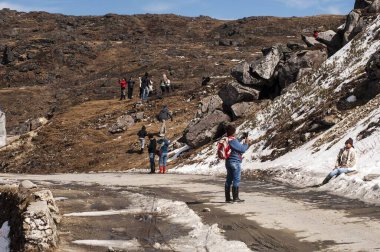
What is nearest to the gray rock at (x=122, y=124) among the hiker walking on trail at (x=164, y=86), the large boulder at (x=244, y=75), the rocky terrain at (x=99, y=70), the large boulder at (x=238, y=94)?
the rocky terrain at (x=99, y=70)

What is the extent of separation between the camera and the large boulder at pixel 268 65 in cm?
3131

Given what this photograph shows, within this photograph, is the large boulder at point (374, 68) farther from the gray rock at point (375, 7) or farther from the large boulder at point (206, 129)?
the gray rock at point (375, 7)

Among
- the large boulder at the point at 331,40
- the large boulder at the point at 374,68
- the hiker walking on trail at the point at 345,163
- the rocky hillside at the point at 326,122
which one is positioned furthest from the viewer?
the large boulder at the point at 331,40

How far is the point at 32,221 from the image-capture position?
895 centimetres

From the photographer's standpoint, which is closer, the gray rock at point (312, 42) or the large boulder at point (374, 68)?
the large boulder at point (374, 68)

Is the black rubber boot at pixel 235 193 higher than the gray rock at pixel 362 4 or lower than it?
lower

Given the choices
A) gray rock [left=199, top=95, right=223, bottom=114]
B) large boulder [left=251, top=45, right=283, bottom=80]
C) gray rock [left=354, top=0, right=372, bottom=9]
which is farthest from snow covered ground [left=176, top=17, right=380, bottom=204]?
gray rock [left=354, top=0, right=372, bottom=9]

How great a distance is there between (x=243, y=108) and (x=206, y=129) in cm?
242

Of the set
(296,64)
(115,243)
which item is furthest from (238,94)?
(115,243)

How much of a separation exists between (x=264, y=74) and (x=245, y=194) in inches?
683

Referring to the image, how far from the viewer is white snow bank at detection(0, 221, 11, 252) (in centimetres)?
980

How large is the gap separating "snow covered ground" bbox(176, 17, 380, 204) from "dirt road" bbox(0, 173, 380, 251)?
3.84 feet

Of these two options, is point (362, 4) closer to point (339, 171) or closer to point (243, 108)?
point (243, 108)

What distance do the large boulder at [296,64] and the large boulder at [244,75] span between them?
1612mm
